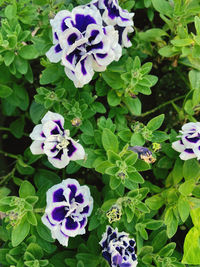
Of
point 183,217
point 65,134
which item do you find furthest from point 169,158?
point 65,134

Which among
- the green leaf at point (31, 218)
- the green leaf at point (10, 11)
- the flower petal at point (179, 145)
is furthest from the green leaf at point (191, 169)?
the green leaf at point (10, 11)

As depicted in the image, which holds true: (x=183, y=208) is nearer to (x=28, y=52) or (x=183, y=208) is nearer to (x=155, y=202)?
(x=155, y=202)

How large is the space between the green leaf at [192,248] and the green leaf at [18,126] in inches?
43.5

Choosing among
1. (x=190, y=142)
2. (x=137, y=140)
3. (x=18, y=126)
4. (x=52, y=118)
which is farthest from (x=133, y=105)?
(x=18, y=126)

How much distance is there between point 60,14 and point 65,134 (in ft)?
1.44

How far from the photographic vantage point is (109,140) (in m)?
1.46

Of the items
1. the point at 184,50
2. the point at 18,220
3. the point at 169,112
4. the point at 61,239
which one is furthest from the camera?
the point at 169,112

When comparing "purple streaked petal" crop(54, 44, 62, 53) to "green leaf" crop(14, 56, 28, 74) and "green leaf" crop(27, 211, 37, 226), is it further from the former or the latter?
"green leaf" crop(27, 211, 37, 226)

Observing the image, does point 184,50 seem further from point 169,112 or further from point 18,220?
point 18,220

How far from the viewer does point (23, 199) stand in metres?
1.40

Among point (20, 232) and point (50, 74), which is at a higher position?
point (50, 74)

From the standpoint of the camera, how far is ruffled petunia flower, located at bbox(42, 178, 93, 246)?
129 centimetres

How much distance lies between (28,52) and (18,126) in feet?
2.06

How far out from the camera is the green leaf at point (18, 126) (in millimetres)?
2096
